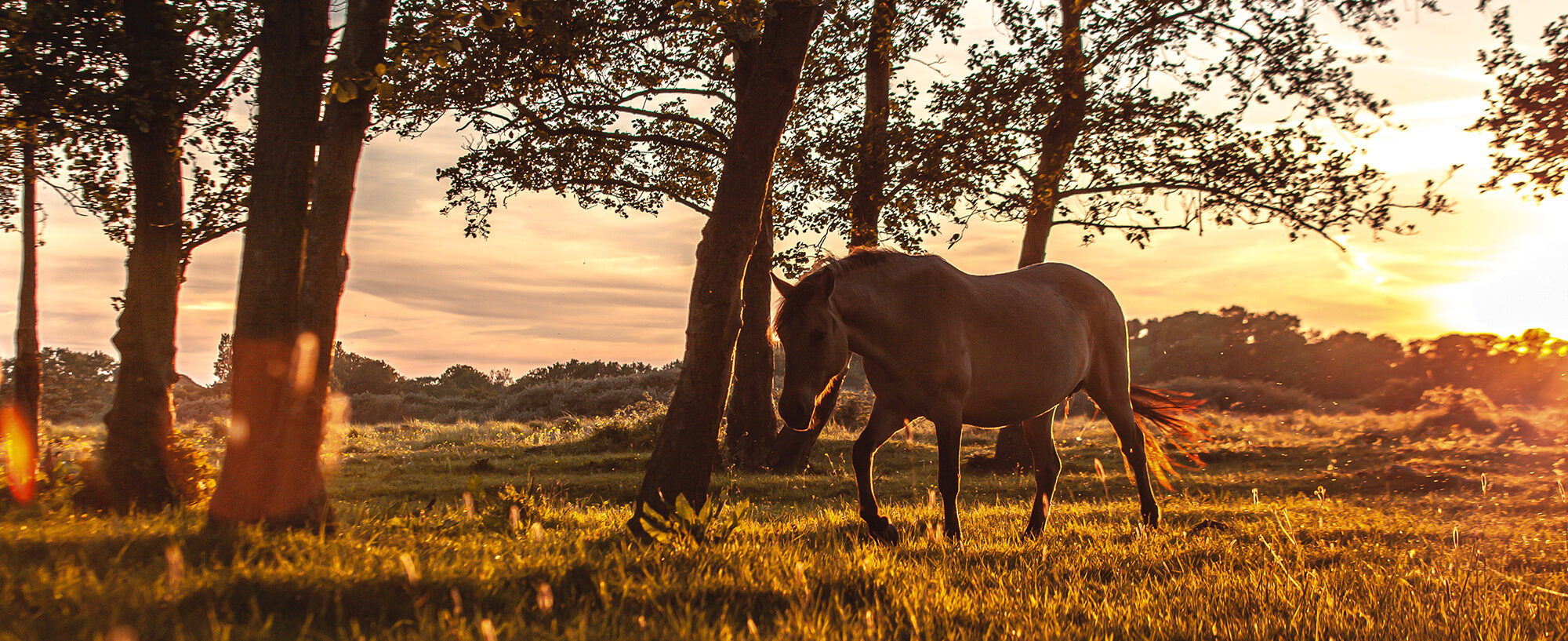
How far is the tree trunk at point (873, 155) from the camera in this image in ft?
48.9

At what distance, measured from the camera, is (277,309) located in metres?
6.19

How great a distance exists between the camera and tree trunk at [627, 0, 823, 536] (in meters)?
6.39

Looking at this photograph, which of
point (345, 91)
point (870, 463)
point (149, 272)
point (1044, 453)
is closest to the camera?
point (345, 91)

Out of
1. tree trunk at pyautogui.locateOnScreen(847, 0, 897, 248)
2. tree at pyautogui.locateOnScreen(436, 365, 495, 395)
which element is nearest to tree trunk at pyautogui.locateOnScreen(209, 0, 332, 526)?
tree trunk at pyautogui.locateOnScreen(847, 0, 897, 248)

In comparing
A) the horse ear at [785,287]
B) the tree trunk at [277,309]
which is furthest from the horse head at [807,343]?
the tree trunk at [277,309]

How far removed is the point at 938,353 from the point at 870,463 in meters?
1.17

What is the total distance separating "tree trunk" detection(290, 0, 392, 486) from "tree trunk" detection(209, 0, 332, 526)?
0.59ft

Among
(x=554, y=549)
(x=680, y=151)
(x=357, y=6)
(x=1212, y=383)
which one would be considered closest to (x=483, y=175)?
(x=680, y=151)

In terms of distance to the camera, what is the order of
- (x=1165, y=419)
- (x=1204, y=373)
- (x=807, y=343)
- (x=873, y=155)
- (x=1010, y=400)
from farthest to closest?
1. (x=1204, y=373)
2. (x=873, y=155)
3. (x=1165, y=419)
4. (x=1010, y=400)
5. (x=807, y=343)

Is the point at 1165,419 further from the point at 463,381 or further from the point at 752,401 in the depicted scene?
the point at 463,381

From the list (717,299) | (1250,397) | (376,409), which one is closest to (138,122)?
(717,299)

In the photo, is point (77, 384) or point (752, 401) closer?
point (752, 401)

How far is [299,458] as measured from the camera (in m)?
6.38

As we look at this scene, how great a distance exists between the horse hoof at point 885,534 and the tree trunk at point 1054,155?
814 centimetres
